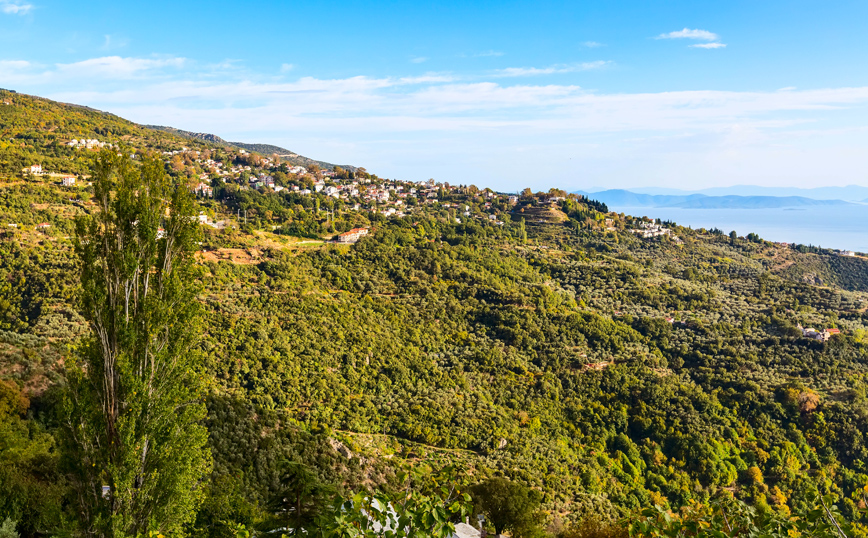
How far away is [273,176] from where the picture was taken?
71.1 metres

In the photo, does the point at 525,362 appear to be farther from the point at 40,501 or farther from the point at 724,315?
the point at 40,501

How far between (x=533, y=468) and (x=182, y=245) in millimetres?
22193

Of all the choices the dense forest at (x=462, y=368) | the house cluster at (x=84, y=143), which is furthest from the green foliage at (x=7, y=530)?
the house cluster at (x=84, y=143)

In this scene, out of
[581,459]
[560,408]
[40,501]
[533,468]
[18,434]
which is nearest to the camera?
[40,501]

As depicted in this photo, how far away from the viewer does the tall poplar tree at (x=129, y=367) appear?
531 centimetres

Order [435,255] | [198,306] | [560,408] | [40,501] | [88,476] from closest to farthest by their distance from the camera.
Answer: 1. [88,476]
2. [198,306]
3. [40,501]
4. [560,408]
5. [435,255]

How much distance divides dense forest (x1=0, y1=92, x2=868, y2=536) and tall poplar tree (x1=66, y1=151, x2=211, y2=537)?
39cm

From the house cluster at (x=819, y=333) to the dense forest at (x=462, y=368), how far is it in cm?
64

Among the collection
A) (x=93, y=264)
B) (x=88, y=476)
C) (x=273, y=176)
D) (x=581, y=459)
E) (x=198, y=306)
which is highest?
(x=273, y=176)

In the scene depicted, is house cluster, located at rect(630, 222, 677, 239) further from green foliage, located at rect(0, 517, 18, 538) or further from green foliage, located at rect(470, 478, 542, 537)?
green foliage, located at rect(0, 517, 18, 538)

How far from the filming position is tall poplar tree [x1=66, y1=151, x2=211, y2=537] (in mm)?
5309

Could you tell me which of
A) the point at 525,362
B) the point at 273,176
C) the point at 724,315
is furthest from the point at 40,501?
the point at 273,176

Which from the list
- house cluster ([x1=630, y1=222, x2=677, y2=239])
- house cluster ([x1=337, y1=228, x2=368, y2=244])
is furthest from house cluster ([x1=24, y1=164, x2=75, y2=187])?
house cluster ([x1=630, y1=222, x2=677, y2=239])

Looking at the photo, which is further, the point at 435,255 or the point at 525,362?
the point at 435,255
